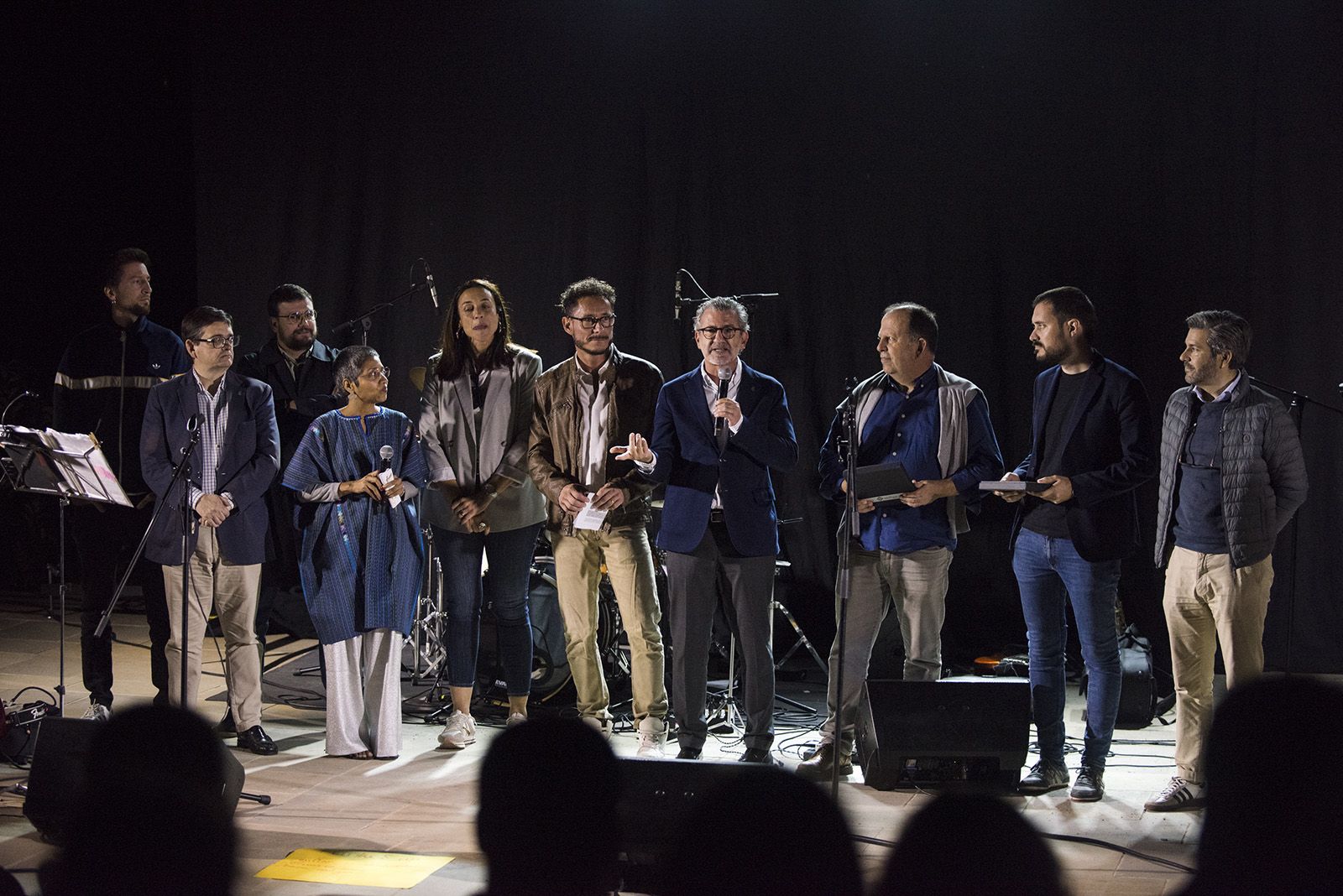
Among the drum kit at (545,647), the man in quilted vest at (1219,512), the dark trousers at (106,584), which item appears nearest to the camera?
the man in quilted vest at (1219,512)

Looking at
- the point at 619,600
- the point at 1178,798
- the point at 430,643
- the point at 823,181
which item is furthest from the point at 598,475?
the point at 823,181

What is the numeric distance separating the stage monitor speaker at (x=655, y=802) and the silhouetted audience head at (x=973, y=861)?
1.89 meters

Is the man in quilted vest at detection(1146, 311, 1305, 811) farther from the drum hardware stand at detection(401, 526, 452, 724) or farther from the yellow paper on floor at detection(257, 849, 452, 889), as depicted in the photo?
the drum hardware stand at detection(401, 526, 452, 724)

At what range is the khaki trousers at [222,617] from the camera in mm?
5227

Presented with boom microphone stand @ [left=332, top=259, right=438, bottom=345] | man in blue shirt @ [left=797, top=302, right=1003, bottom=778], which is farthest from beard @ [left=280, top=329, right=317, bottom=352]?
man in blue shirt @ [left=797, top=302, right=1003, bottom=778]

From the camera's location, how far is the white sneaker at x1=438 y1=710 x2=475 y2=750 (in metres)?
5.38

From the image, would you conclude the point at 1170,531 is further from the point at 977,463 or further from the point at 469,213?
the point at 469,213

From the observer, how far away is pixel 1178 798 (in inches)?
178

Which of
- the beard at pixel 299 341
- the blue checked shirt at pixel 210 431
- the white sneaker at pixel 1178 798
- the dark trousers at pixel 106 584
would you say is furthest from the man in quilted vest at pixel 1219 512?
the dark trousers at pixel 106 584

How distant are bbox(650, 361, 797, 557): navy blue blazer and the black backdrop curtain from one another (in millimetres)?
2223

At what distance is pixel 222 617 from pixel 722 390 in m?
2.22

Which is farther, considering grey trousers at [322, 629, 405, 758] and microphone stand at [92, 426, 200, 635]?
grey trousers at [322, 629, 405, 758]

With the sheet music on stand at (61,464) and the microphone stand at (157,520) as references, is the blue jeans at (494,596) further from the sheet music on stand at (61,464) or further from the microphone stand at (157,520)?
the sheet music on stand at (61,464)

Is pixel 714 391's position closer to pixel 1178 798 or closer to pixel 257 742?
pixel 1178 798
